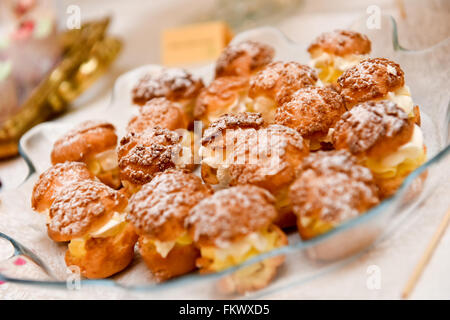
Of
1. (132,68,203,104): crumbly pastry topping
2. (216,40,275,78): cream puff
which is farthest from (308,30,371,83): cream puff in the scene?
(132,68,203,104): crumbly pastry topping

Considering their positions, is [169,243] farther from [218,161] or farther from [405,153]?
[405,153]

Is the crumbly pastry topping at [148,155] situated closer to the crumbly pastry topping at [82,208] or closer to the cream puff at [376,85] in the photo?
the crumbly pastry topping at [82,208]

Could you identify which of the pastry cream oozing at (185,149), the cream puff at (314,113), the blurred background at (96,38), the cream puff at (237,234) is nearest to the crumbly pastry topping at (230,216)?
the cream puff at (237,234)

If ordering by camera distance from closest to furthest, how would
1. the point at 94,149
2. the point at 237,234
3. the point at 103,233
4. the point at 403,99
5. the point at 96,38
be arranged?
the point at 237,234 < the point at 103,233 < the point at 403,99 < the point at 94,149 < the point at 96,38

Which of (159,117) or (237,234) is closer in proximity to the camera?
(237,234)

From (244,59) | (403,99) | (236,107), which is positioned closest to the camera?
(403,99)

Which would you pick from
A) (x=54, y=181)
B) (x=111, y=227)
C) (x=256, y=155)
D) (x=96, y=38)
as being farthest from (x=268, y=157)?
(x=96, y=38)
